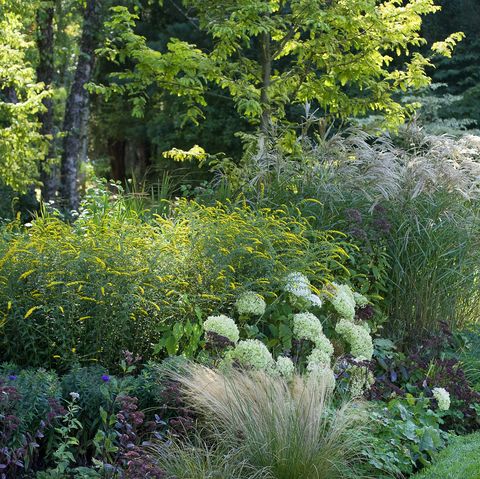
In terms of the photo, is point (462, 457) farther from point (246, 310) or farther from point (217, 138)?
point (217, 138)

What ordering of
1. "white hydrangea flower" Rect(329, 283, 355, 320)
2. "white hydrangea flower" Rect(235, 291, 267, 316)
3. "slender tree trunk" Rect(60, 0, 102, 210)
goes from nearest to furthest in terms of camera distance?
"white hydrangea flower" Rect(235, 291, 267, 316) → "white hydrangea flower" Rect(329, 283, 355, 320) → "slender tree trunk" Rect(60, 0, 102, 210)

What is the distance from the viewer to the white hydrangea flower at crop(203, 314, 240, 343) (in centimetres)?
489

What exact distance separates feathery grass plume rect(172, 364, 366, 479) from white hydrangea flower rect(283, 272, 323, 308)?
105 centimetres

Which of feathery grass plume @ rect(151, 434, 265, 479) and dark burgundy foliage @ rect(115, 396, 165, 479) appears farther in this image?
feathery grass plume @ rect(151, 434, 265, 479)

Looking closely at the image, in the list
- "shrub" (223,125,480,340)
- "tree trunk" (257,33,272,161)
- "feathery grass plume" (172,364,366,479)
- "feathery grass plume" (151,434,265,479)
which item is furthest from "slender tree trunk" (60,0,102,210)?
"feathery grass plume" (151,434,265,479)

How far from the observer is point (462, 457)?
4.60 m

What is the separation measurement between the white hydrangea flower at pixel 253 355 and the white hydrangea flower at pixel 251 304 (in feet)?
1.44

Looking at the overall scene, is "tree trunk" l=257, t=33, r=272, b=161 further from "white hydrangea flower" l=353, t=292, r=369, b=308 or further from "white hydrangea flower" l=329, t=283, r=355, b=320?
"white hydrangea flower" l=329, t=283, r=355, b=320

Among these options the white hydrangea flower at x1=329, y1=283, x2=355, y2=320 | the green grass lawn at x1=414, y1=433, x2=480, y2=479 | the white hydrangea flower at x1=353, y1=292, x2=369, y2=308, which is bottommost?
the green grass lawn at x1=414, y1=433, x2=480, y2=479

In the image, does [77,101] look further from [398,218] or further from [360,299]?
[360,299]

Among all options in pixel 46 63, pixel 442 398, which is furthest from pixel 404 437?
pixel 46 63

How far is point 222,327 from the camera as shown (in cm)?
489

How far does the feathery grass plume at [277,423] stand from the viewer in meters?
3.95

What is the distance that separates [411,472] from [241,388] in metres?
1.13
